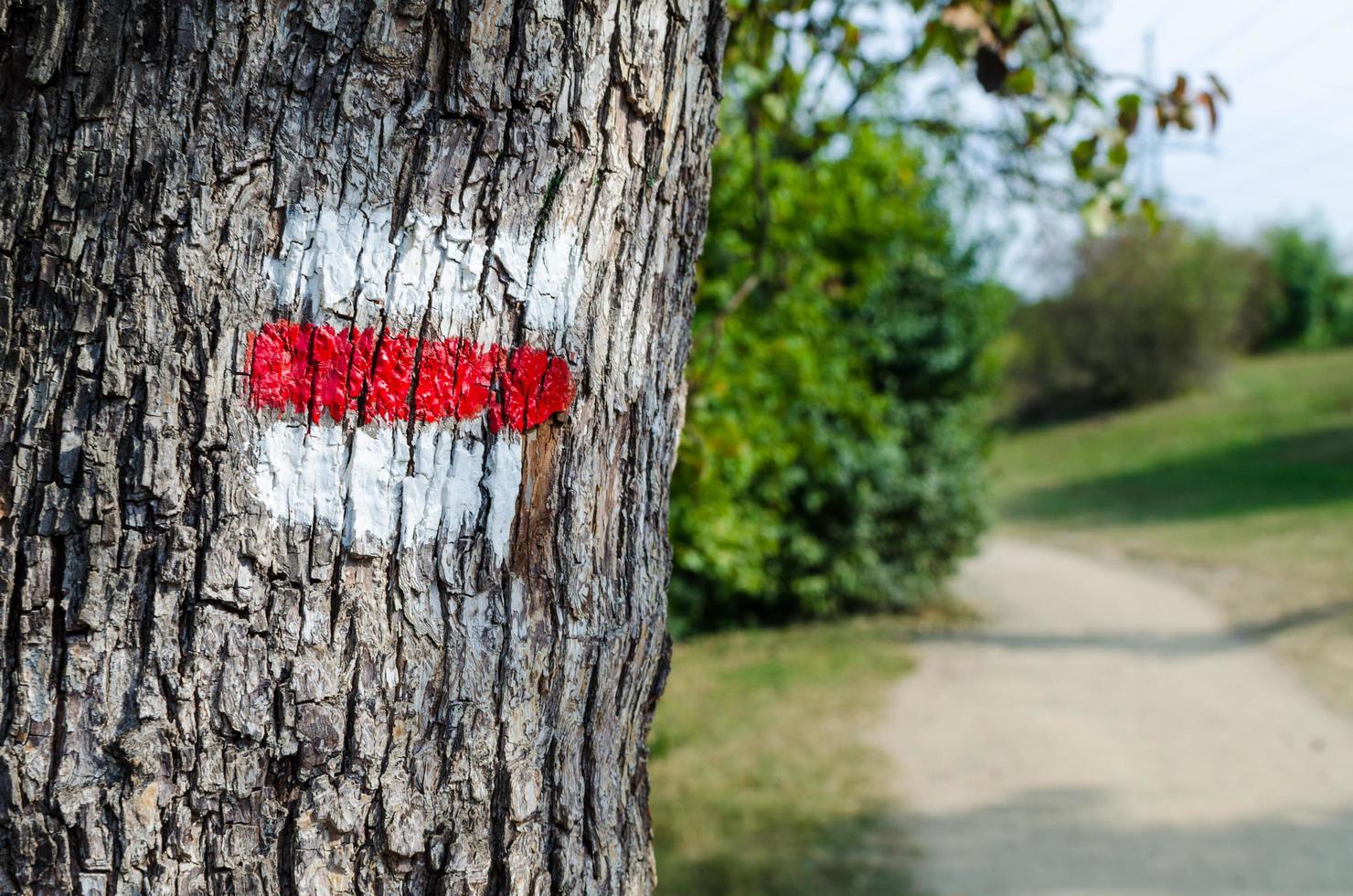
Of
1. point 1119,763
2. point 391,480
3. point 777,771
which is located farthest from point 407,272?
point 1119,763

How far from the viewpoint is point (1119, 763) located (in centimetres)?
688

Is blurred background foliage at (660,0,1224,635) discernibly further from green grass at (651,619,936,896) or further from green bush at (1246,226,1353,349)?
green bush at (1246,226,1353,349)

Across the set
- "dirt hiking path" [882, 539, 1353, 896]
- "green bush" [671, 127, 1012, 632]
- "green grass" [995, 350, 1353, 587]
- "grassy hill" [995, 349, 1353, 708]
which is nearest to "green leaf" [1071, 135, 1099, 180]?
"green bush" [671, 127, 1012, 632]

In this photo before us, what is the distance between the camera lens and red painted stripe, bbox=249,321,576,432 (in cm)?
109

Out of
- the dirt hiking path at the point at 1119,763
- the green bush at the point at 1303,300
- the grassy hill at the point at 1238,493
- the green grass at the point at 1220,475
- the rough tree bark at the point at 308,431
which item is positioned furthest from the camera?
the green bush at the point at 1303,300

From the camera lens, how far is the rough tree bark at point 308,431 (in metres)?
1.04

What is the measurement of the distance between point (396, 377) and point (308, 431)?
0.33 ft

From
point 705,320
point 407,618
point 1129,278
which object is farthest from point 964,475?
point 1129,278

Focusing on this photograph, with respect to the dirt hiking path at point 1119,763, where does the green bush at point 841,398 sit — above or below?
above

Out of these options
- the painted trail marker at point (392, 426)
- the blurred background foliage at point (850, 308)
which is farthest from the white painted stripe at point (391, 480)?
the blurred background foliage at point (850, 308)

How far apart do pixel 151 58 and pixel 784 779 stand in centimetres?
626

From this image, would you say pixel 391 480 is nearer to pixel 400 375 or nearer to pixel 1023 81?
pixel 400 375

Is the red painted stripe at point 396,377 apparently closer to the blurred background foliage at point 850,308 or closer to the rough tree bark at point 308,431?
the rough tree bark at point 308,431

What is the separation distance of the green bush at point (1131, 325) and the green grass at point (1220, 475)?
1011 millimetres
